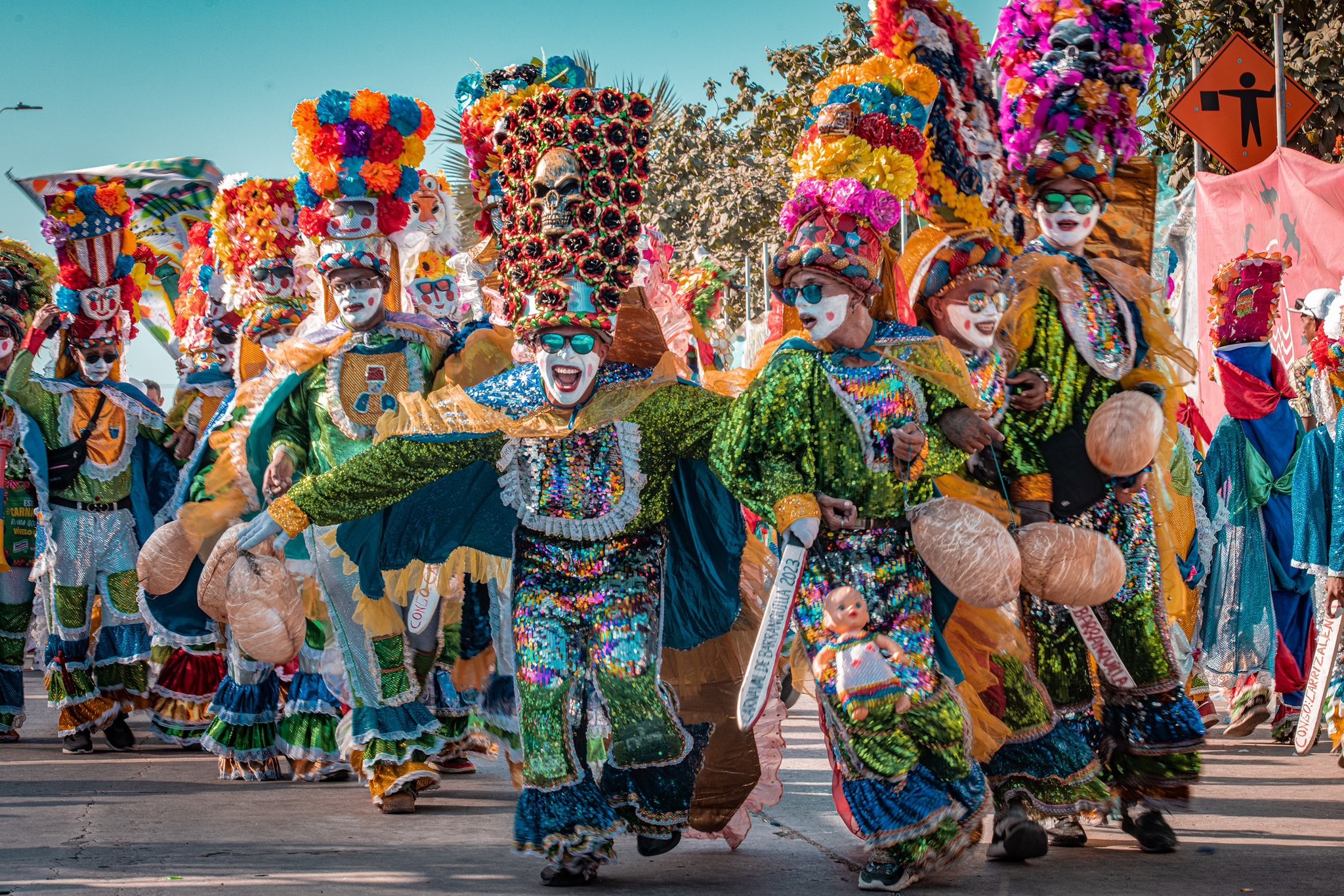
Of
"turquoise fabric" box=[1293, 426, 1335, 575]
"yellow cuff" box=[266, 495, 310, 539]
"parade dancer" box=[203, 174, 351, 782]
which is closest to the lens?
"yellow cuff" box=[266, 495, 310, 539]

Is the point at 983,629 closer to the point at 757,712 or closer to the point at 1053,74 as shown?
the point at 757,712

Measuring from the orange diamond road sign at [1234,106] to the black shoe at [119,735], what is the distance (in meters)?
8.41

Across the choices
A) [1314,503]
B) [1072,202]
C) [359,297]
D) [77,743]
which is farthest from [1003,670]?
[77,743]

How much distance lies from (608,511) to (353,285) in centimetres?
224

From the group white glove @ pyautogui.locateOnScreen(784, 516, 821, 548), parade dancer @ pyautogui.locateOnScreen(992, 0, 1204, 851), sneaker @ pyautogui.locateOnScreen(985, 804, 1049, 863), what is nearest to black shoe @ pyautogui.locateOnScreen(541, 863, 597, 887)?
white glove @ pyautogui.locateOnScreen(784, 516, 821, 548)

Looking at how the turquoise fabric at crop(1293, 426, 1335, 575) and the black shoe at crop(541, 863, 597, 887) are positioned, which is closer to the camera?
the black shoe at crop(541, 863, 597, 887)

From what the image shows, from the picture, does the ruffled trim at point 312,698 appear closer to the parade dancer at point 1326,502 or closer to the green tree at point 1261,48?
the parade dancer at point 1326,502

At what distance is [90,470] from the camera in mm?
8672

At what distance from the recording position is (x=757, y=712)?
4.25 meters

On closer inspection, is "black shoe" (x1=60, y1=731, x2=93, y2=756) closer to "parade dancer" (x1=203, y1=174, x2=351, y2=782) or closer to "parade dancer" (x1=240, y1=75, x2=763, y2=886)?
"parade dancer" (x1=203, y1=174, x2=351, y2=782)

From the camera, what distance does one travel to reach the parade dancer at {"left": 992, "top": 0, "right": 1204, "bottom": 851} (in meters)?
5.06

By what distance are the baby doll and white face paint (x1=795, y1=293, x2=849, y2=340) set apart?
82cm

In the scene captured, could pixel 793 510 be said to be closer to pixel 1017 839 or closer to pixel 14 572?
pixel 1017 839

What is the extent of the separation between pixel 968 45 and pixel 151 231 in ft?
23.9
